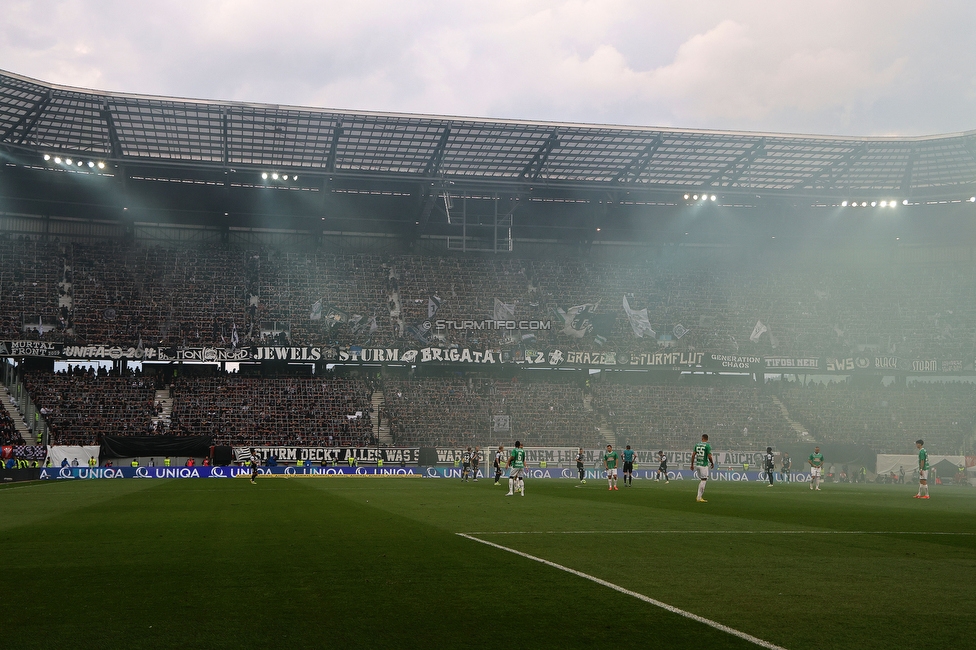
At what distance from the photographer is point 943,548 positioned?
13.0 meters

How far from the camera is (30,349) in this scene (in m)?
50.2

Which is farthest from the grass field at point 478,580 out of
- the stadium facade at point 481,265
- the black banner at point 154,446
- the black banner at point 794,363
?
the black banner at point 794,363

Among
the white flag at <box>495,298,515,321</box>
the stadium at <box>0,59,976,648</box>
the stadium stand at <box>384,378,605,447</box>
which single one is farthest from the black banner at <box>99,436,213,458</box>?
the white flag at <box>495,298,515,321</box>

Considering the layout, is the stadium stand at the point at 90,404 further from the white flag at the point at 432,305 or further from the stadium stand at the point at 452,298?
the white flag at the point at 432,305

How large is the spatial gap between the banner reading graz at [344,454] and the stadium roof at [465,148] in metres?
18.3

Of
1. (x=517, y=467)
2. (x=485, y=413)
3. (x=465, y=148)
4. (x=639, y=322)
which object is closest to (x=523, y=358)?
(x=485, y=413)

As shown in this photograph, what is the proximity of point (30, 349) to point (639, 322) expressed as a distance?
4118cm

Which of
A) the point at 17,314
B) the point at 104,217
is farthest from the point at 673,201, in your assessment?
the point at 17,314

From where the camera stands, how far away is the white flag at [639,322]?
60500mm

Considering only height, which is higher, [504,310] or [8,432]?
[504,310]

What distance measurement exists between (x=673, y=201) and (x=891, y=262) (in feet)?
68.2

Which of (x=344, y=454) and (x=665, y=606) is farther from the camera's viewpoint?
(x=344, y=454)

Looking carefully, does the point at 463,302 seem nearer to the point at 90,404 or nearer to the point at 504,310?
the point at 504,310

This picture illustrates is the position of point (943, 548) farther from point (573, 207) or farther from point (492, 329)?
point (573, 207)
